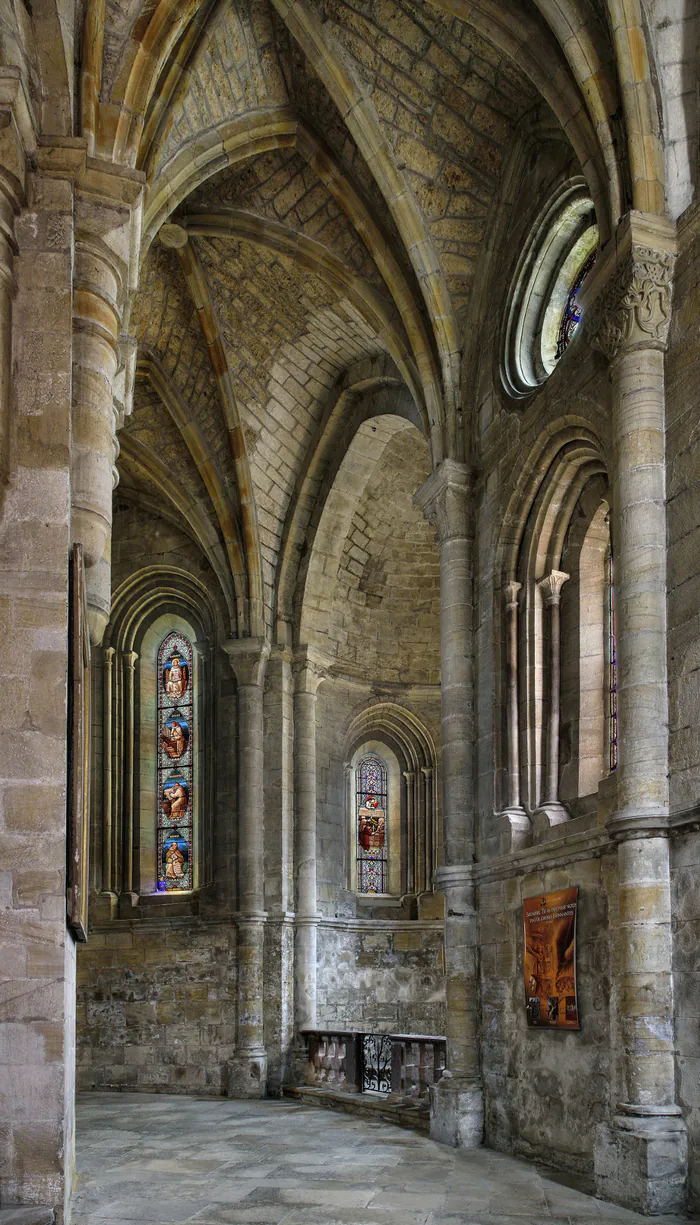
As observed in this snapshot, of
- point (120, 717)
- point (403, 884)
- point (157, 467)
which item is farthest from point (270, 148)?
point (403, 884)

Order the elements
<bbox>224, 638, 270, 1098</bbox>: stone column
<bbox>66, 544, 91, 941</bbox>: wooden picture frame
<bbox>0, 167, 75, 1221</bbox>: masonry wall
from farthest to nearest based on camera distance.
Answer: <bbox>224, 638, 270, 1098</bbox>: stone column < <bbox>66, 544, 91, 941</bbox>: wooden picture frame < <bbox>0, 167, 75, 1221</bbox>: masonry wall

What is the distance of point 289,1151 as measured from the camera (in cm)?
1154

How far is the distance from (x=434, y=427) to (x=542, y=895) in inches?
211

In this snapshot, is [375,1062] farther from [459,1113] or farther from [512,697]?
[512,697]

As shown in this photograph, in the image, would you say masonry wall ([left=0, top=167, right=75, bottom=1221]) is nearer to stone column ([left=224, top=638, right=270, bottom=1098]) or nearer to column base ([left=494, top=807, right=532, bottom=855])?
column base ([left=494, top=807, right=532, bottom=855])

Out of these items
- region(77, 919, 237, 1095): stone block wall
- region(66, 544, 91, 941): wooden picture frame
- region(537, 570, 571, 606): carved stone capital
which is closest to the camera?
region(66, 544, 91, 941): wooden picture frame

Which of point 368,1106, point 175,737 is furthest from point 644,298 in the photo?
point 175,737

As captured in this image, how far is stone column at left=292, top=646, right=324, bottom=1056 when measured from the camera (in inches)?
709

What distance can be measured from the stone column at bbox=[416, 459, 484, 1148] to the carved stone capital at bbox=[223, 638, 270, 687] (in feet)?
17.8

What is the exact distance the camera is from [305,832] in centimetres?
1861

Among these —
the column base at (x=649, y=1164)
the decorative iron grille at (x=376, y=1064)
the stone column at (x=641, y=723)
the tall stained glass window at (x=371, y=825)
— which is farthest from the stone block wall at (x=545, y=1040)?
the tall stained glass window at (x=371, y=825)

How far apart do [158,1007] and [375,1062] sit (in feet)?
13.2

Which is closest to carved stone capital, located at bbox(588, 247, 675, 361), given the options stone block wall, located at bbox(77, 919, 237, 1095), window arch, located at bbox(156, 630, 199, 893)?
stone block wall, located at bbox(77, 919, 237, 1095)

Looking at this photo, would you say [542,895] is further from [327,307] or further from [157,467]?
[157,467]
